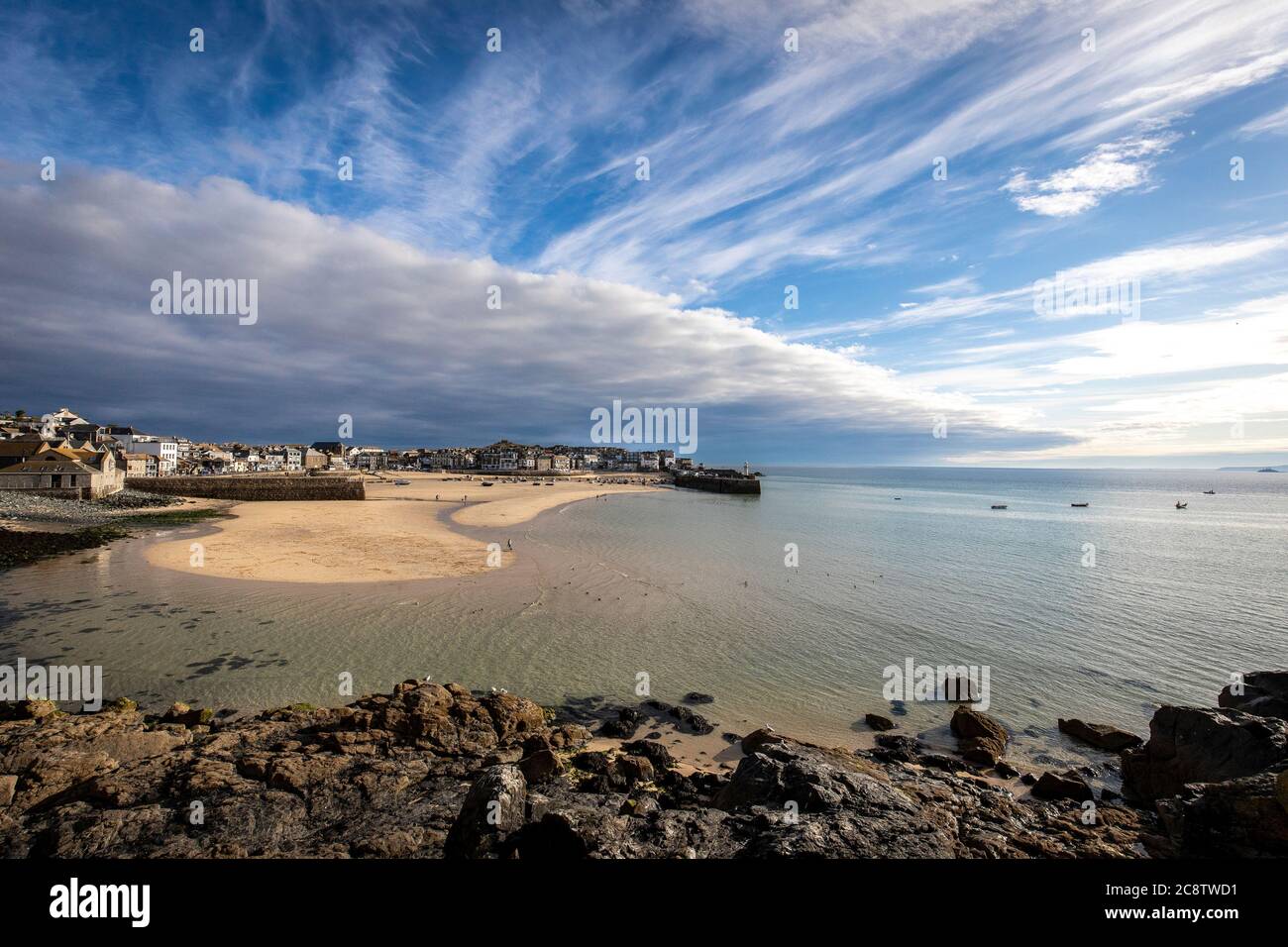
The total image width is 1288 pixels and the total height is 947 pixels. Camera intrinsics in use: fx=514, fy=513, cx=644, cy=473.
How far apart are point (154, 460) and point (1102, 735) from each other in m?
116

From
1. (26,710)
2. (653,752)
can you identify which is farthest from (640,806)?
(26,710)

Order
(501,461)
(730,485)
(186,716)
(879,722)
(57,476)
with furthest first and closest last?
1. (501,461)
2. (730,485)
3. (57,476)
4. (879,722)
5. (186,716)

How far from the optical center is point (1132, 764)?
9.09 metres

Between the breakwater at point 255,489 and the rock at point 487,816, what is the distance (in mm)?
60985

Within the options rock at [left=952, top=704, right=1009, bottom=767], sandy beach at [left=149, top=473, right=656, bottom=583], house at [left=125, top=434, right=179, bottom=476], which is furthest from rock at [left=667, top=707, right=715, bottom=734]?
house at [left=125, top=434, right=179, bottom=476]

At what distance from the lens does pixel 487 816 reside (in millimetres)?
5176

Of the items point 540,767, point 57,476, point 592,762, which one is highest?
point 57,476

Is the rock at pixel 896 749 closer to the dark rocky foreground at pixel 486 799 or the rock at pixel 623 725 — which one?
the dark rocky foreground at pixel 486 799

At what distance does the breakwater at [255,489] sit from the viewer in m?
56.3

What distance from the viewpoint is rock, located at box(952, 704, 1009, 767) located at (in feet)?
32.6

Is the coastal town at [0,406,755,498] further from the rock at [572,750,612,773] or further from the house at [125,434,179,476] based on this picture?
the rock at [572,750,612,773]

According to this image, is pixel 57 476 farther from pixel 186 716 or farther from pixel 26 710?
pixel 186 716

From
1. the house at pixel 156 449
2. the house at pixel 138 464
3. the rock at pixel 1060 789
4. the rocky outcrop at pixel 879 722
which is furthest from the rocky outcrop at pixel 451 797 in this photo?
the house at pixel 156 449

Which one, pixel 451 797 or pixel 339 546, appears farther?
pixel 339 546
